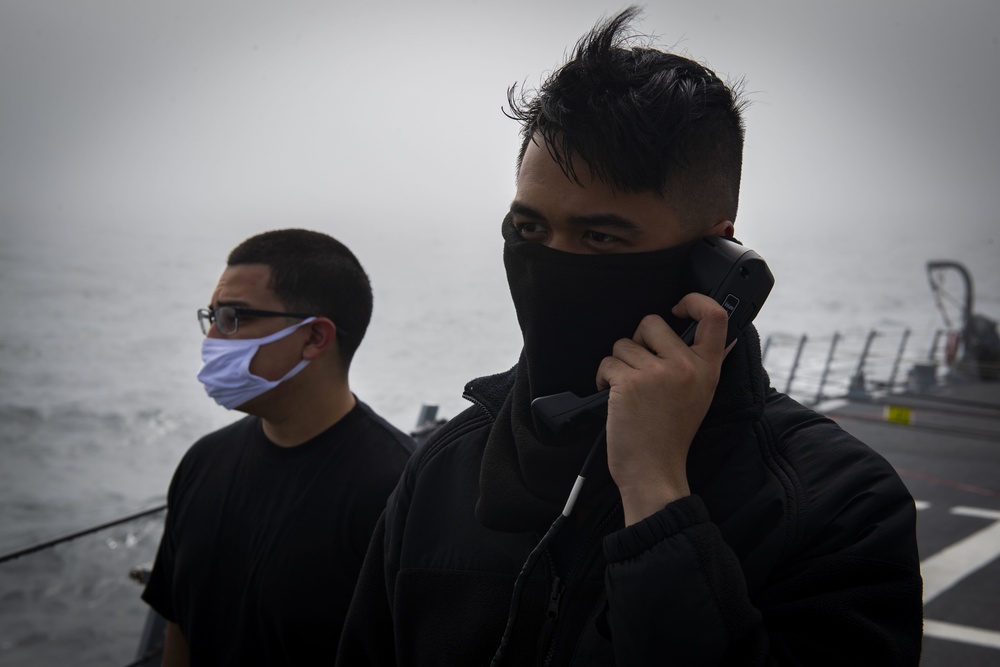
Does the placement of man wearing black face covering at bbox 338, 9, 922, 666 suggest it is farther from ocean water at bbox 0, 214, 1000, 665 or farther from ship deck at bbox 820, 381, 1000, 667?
ocean water at bbox 0, 214, 1000, 665

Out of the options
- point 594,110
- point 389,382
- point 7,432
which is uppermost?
point 594,110

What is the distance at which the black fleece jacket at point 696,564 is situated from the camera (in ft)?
3.08

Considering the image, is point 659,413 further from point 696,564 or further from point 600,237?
point 600,237

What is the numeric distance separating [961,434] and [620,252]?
10652 mm

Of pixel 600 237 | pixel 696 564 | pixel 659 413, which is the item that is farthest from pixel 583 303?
pixel 696 564

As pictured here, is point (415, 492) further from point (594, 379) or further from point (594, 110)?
point (594, 110)

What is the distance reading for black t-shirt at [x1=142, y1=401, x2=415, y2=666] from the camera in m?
1.88

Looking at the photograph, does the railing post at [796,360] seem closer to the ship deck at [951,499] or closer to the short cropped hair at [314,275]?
the ship deck at [951,499]

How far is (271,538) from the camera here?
6.43ft

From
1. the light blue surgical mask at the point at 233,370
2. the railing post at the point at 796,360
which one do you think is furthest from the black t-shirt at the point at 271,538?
the railing post at the point at 796,360

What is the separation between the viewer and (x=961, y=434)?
400 inches

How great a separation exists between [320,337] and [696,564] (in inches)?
62.5

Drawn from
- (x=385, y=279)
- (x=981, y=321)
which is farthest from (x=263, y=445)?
(x=981, y=321)

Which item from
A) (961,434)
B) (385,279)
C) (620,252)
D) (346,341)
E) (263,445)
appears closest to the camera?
(620,252)
